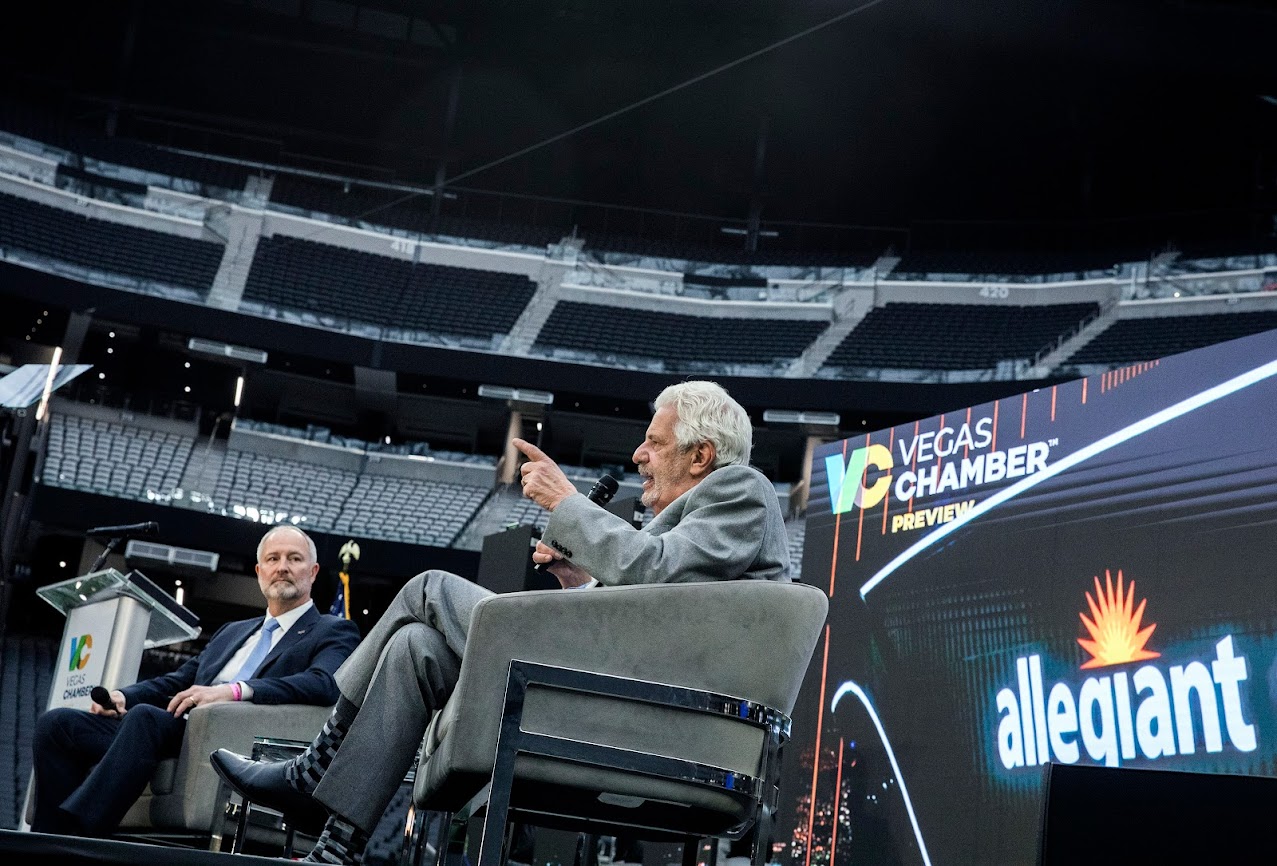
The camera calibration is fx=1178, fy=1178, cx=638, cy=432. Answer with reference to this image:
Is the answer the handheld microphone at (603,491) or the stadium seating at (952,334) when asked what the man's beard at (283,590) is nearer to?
the handheld microphone at (603,491)

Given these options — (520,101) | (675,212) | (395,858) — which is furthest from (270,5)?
(395,858)

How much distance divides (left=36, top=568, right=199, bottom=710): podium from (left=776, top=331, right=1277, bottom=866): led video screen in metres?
2.69

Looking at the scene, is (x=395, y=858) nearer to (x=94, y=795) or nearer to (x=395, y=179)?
(x=94, y=795)

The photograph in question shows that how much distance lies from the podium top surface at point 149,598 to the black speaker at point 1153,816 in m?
3.60

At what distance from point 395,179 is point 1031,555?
20.3m

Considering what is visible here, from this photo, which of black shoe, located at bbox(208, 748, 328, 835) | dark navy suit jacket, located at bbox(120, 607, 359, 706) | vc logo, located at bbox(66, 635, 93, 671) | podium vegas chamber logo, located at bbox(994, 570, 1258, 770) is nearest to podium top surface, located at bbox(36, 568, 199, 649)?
vc logo, located at bbox(66, 635, 93, 671)

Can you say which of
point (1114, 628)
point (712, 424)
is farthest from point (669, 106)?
point (712, 424)

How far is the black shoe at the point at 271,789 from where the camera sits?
2098 mm

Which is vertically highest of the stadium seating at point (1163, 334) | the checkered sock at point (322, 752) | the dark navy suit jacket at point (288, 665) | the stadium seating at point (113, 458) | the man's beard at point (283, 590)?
the stadium seating at point (1163, 334)

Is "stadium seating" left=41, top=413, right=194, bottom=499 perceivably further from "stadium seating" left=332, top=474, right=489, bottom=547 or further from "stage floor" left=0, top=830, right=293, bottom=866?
"stage floor" left=0, top=830, right=293, bottom=866

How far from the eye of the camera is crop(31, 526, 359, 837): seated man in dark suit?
3.00 m

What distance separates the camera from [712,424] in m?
2.21

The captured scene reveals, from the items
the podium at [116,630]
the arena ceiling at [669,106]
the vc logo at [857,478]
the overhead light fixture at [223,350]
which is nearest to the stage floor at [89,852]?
the podium at [116,630]

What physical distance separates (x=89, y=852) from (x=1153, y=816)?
120 cm
